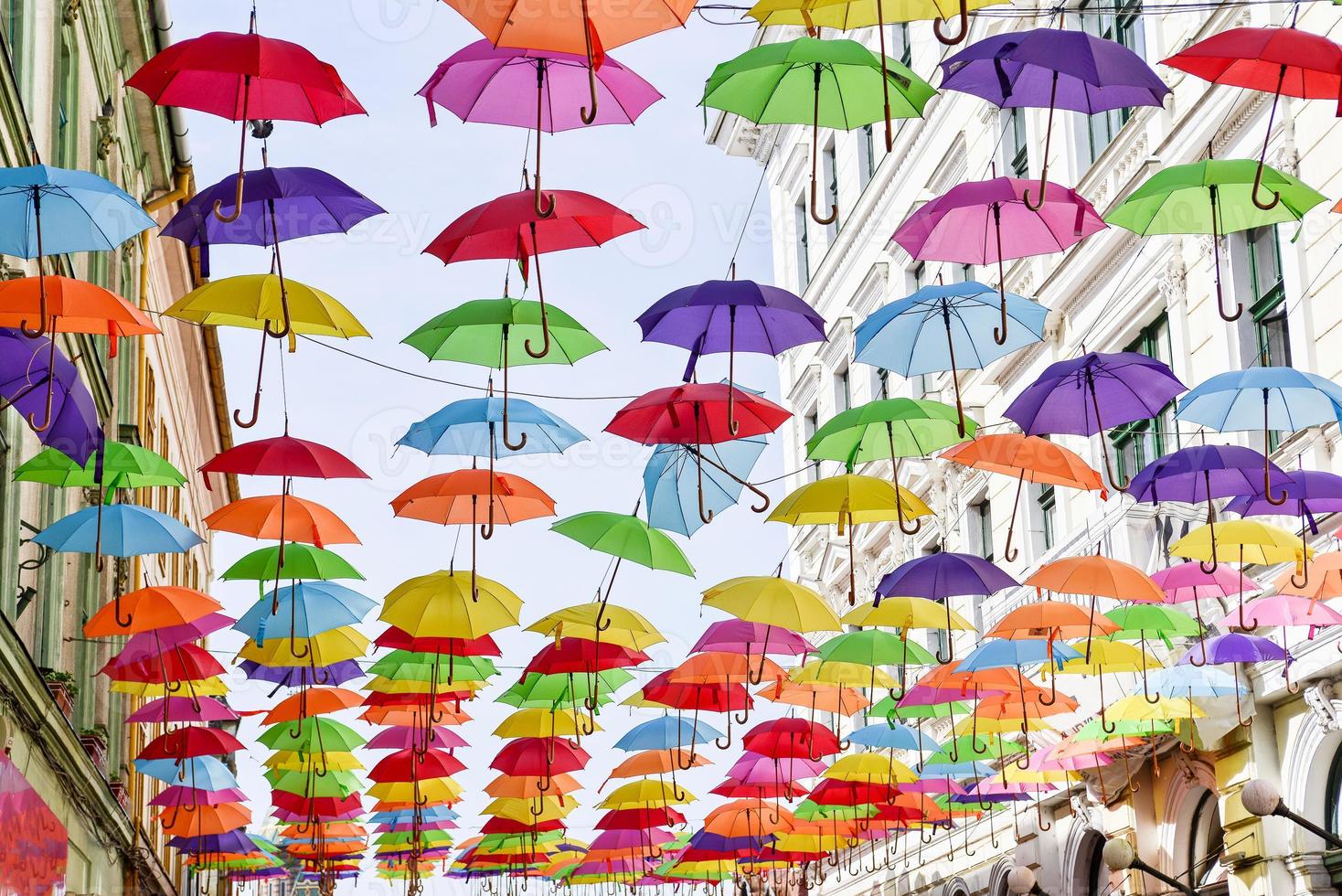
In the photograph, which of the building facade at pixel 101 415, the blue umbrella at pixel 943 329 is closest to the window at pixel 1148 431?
the blue umbrella at pixel 943 329

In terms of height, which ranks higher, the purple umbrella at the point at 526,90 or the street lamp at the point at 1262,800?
the purple umbrella at the point at 526,90

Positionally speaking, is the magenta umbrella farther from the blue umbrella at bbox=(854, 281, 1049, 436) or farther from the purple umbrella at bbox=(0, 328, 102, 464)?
the purple umbrella at bbox=(0, 328, 102, 464)

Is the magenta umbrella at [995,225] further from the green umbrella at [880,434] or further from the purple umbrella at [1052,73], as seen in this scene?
the green umbrella at [880,434]

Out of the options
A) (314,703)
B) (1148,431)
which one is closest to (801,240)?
(1148,431)

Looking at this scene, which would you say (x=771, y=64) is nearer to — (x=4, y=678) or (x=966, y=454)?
(x=966, y=454)

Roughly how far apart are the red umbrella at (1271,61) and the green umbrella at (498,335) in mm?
4642

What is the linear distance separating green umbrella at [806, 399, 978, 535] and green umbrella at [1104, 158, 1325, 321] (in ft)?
7.58

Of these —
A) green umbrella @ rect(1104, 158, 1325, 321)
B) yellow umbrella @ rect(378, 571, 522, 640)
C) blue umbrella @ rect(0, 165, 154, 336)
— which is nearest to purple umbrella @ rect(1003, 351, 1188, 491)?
green umbrella @ rect(1104, 158, 1325, 321)

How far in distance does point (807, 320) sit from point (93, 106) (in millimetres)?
10320

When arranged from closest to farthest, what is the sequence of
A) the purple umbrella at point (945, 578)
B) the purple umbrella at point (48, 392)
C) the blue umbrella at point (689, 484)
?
the purple umbrella at point (48, 392)
the purple umbrella at point (945, 578)
the blue umbrella at point (689, 484)

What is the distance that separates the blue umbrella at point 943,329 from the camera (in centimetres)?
1223

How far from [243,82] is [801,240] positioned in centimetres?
2800

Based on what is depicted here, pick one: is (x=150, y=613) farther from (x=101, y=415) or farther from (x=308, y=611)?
(x=101, y=415)

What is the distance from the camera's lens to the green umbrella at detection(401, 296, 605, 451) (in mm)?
11844
